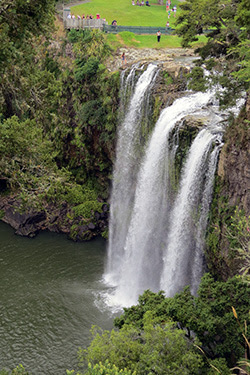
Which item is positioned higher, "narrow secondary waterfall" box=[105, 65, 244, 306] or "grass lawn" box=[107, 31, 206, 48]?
"grass lawn" box=[107, 31, 206, 48]

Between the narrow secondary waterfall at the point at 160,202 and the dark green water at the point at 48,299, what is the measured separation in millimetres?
1641

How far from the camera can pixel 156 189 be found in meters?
27.5

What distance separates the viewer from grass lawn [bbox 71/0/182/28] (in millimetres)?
46219

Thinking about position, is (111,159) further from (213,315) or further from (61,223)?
(213,315)

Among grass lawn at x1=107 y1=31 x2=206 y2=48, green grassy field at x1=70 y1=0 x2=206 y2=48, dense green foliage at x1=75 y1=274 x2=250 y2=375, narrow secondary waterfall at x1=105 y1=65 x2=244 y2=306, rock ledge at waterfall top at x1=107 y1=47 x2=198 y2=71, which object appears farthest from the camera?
green grassy field at x1=70 y1=0 x2=206 y2=48

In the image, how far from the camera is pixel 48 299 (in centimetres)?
2745

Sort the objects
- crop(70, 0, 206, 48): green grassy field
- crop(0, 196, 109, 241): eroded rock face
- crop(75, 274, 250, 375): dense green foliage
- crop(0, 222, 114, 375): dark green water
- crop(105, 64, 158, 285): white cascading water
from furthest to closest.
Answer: crop(70, 0, 206, 48): green grassy field → crop(0, 196, 109, 241): eroded rock face → crop(105, 64, 158, 285): white cascading water → crop(0, 222, 114, 375): dark green water → crop(75, 274, 250, 375): dense green foliage

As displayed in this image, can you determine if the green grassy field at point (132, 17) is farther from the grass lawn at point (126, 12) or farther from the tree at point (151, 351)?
the tree at point (151, 351)

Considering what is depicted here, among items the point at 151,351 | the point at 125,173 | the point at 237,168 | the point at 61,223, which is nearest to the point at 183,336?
the point at 151,351

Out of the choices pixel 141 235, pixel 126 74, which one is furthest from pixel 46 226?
pixel 126 74

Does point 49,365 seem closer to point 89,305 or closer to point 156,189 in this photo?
point 89,305

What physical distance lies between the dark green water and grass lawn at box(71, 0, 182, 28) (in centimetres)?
2426

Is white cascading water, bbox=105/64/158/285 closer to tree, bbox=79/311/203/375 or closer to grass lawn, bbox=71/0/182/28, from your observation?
tree, bbox=79/311/203/375

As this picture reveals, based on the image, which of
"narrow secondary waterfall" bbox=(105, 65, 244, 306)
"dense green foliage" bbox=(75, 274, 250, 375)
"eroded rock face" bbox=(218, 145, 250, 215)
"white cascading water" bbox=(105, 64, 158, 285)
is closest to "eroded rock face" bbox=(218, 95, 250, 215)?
"eroded rock face" bbox=(218, 145, 250, 215)
